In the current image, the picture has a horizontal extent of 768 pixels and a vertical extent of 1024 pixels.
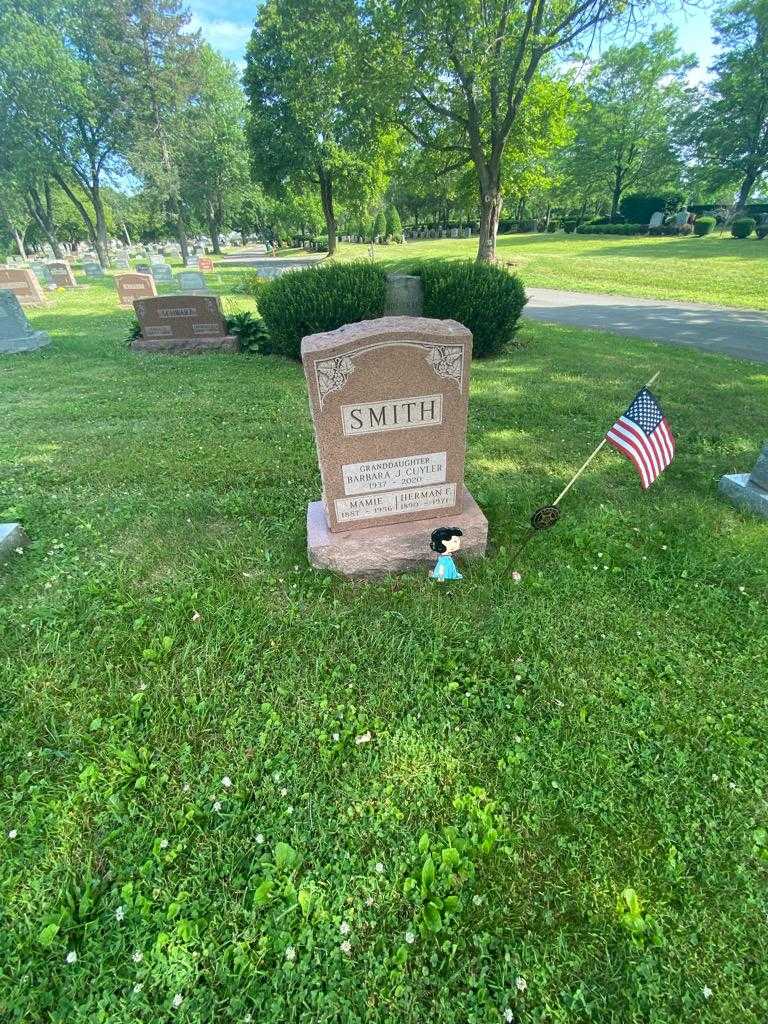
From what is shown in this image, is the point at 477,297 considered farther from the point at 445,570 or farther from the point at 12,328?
the point at 12,328

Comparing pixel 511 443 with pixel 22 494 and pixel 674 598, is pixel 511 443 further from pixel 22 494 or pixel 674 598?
pixel 22 494

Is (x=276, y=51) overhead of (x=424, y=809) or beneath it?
overhead

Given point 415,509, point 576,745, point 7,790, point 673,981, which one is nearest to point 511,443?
point 415,509

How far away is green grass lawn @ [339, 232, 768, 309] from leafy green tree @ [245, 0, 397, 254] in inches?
267

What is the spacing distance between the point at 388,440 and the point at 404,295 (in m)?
6.49

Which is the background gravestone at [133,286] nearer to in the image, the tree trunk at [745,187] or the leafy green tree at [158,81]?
the leafy green tree at [158,81]

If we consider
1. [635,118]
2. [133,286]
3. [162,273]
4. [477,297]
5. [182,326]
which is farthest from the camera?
[635,118]

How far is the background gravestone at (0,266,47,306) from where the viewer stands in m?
15.9

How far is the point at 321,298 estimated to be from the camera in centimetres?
835

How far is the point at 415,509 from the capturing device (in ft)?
11.8

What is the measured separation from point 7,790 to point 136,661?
0.77 metres

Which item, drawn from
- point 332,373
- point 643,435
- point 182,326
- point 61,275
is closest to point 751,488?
point 643,435

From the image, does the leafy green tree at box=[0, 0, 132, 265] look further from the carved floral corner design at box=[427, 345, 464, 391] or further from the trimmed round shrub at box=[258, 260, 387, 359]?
the carved floral corner design at box=[427, 345, 464, 391]

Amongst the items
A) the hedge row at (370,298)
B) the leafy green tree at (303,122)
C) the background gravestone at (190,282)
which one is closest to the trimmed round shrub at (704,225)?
the leafy green tree at (303,122)
